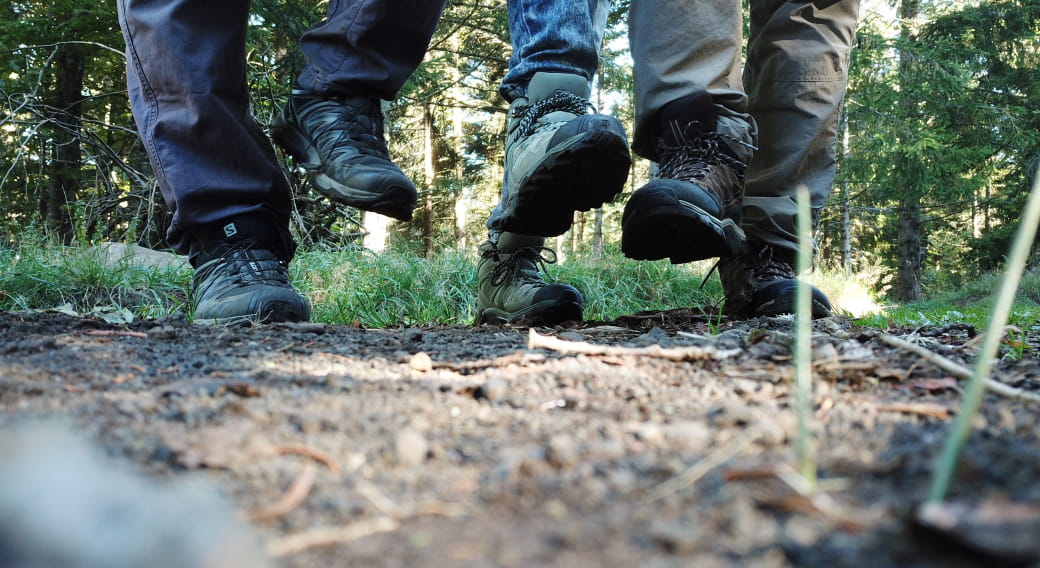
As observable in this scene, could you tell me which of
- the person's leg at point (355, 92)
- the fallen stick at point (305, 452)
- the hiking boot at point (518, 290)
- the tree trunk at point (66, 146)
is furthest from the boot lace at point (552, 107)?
the tree trunk at point (66, 146)

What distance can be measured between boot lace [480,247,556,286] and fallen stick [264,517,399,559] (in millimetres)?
2208

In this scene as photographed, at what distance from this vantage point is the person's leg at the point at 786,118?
263cm

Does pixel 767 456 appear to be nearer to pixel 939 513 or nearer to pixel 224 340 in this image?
pixel 939 513

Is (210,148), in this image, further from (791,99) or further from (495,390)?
(791,99)

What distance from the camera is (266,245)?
6.88 feet

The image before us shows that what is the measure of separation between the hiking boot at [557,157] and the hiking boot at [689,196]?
0.42 ft

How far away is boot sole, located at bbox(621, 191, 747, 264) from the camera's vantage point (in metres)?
1.86

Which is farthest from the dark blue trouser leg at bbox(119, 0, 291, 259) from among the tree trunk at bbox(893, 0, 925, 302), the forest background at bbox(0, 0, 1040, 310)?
the tree trunk at bbox(893, 0, 925, 302)

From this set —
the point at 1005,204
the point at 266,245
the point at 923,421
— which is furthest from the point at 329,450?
the point at 1005,204

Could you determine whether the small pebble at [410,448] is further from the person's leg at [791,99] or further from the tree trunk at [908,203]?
the tree trunk at [908,203]

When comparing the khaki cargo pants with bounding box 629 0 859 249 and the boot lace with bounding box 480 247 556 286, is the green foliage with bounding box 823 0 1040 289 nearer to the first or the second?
the khaki cargo pants with bounding box 629 0 859 249

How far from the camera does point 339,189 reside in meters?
2.22

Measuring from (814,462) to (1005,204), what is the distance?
588 inches

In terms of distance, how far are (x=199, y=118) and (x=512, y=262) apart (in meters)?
1.27
